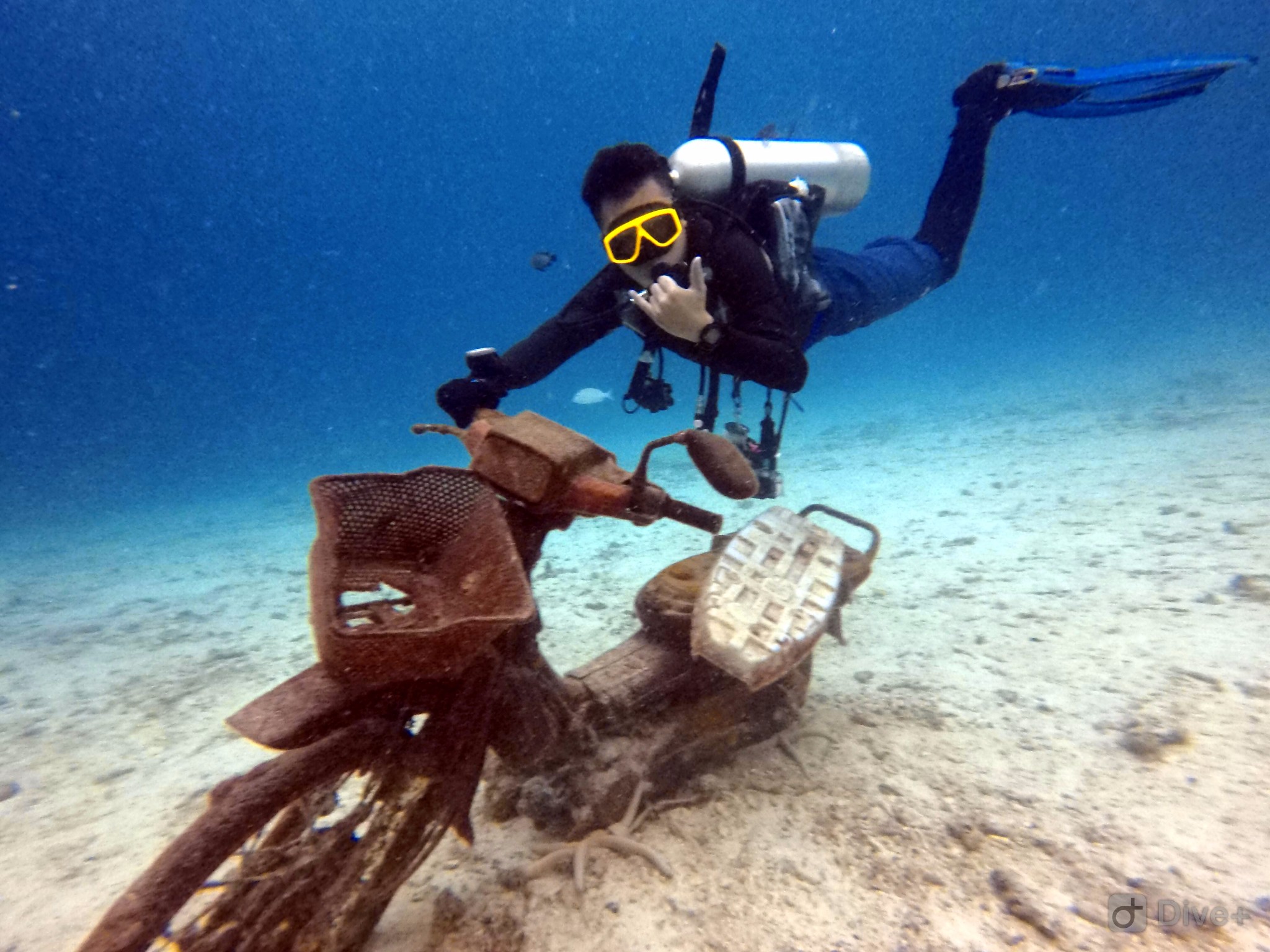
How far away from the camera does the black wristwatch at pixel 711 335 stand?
10.3ft

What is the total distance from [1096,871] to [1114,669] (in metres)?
1.73

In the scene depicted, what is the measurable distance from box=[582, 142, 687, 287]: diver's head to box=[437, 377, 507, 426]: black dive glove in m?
1.20

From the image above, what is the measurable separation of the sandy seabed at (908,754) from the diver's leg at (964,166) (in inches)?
132

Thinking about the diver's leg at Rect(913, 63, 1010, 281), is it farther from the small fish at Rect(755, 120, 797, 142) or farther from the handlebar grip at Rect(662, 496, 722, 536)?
the handlebar grip at Rect(662, 496, 722, 536)

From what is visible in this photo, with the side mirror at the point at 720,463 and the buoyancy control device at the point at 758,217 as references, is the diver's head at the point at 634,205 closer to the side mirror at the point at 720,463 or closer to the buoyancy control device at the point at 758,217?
the buoyancy control device at the point at 758,217

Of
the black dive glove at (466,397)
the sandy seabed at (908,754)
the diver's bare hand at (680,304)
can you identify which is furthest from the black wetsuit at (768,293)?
the sandy seabed at (908,754)

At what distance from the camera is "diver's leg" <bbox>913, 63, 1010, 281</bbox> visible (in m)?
6.32

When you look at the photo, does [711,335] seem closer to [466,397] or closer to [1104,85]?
[466,397]

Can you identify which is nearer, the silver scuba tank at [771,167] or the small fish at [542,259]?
the silver scuba tank at [771,167]

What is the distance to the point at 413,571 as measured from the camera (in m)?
1.67

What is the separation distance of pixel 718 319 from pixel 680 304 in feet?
2.45

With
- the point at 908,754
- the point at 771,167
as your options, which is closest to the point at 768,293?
the point at 771,167

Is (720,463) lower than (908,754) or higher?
higher

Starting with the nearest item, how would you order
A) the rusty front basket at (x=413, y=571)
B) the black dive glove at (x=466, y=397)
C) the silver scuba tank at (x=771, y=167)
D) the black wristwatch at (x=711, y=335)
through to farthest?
the rusty front basket at (x=413, y=571)
the black dive glove at (x=466, y=397)
the black wristwatch at (x=711, y=335)
the silver scuba tank at (x=771, y=167)
